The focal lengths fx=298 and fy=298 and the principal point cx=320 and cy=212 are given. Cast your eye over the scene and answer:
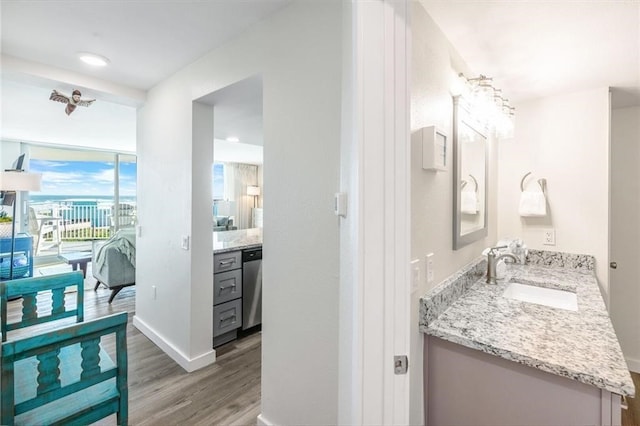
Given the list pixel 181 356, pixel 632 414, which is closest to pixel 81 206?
pixel 181 356

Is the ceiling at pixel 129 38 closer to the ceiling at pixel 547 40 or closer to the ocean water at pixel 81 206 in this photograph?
the ceiling at pixel 547 40

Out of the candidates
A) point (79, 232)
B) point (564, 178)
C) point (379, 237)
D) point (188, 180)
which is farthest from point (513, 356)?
point (79, 232)

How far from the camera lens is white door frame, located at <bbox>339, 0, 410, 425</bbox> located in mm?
696

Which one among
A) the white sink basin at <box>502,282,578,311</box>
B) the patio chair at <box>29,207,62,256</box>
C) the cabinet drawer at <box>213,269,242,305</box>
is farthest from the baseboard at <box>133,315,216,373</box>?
the patio chair at <box>29,207,62,256</box>

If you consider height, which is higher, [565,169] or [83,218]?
[565,169]

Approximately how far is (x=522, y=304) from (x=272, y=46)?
1.82 m

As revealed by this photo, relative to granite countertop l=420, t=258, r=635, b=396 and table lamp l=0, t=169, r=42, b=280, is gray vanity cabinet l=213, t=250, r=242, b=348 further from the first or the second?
table lamp l=0, t=169, r=42, b=280

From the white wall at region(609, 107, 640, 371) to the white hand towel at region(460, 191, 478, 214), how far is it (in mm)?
1559

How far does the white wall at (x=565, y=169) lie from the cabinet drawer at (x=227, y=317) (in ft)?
7.97

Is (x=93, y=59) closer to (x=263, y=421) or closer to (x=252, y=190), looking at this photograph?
(x=263, y=421)

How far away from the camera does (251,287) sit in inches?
115

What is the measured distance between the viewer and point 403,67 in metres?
0.74

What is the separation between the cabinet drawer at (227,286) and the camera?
2.64m

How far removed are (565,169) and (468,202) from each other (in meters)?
1.06
